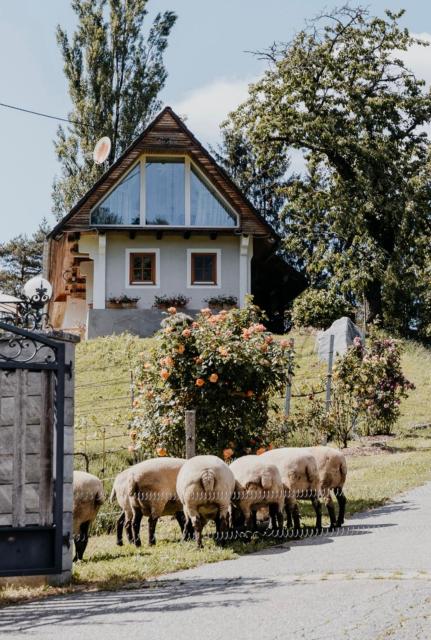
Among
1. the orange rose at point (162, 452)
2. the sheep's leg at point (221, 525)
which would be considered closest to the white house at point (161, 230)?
the orange rose at point (162, 452)

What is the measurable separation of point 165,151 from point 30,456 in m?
25.9

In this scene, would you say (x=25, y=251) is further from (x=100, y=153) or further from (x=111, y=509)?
(x=111, y=509)

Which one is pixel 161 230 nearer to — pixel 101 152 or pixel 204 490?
pixel 101 152

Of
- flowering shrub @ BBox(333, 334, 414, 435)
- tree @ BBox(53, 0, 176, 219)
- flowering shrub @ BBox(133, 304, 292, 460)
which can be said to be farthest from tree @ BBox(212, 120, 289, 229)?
flowering shrub @ BBox(133, 304, 292, 460)

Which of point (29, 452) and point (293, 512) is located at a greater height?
point (29, 452)

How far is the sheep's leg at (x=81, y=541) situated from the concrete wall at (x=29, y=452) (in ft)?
5.33

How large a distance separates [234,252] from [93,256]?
4.86 m

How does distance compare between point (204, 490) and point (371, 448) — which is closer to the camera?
point (204, 490)

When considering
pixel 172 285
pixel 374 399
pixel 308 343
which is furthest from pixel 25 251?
Answer: pixel 374 399

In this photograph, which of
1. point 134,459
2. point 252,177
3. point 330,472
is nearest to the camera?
point 330,472

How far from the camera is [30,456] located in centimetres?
962

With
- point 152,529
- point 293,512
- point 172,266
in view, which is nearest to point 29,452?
point 152,529

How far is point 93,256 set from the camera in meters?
35.8

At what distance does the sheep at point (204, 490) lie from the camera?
36.4ft
